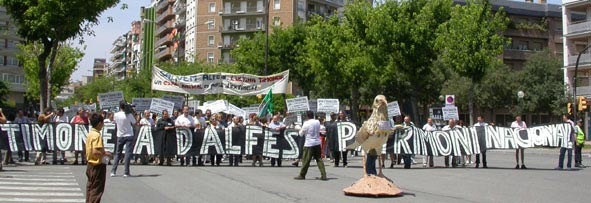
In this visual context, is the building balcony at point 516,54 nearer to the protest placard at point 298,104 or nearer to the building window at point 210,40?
the building window at point 210,40

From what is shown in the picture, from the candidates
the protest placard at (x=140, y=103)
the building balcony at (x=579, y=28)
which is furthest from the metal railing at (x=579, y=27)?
the protest placard at (x=140, y=103)

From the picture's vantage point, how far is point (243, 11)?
299 ft

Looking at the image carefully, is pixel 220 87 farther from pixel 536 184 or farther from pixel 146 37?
pixel 146 37

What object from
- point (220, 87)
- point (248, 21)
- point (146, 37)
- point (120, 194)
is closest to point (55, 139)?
point (220, 87)

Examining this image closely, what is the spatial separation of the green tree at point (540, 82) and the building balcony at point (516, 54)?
36.3ft

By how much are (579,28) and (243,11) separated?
4581cm

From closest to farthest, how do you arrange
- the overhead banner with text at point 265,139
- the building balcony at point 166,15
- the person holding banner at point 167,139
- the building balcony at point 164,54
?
1. the overhead banner with text at point 265,139
2. the person holding banner at point 167,139
3. the building balcony at point 164,54
4. the building balcony at point 166,15

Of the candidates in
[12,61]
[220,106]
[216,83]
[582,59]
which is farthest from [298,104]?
[12,61]

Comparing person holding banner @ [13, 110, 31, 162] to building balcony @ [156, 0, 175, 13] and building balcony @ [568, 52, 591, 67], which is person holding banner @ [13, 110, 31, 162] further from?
building balcony @ [156, 0, 175, 13]

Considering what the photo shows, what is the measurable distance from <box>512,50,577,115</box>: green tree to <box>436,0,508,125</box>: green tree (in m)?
31.8

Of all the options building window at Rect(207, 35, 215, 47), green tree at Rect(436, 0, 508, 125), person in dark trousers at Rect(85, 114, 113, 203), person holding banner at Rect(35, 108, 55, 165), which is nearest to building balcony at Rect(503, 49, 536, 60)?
building window at Rect(207, 35, 215, 47)

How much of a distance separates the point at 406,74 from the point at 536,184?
24.5 metres

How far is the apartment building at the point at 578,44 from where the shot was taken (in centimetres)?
5759

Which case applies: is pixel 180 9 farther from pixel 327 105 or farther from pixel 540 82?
pixel 327 105
